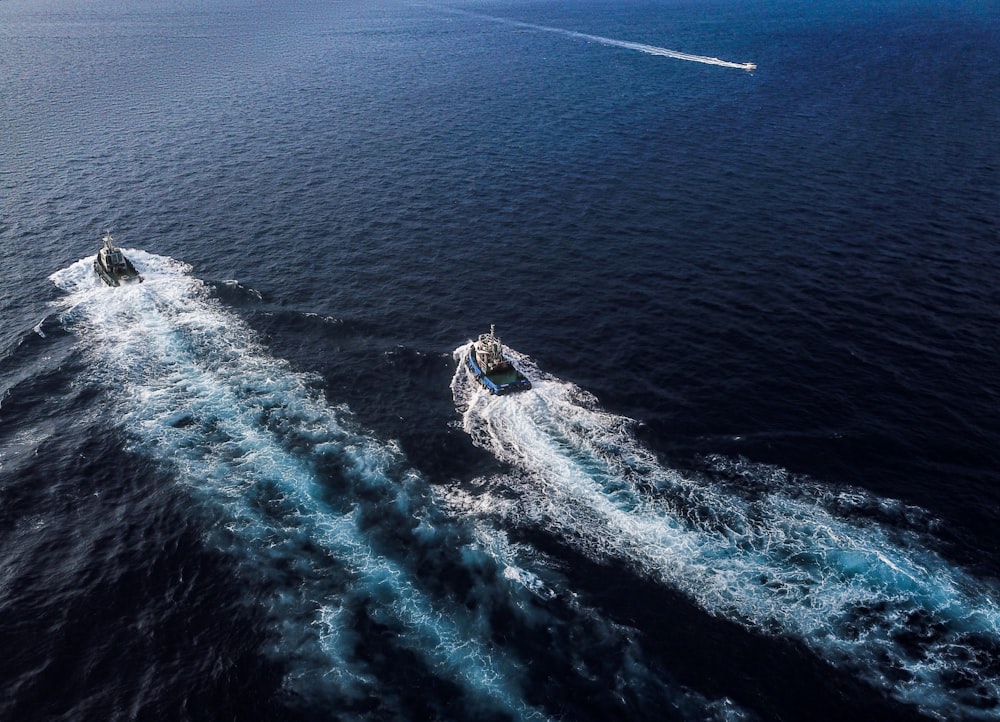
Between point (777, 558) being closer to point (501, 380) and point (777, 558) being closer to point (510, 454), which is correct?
point (510, 454)

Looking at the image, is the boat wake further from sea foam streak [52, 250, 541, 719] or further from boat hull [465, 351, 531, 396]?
boat hull [465, 351, 531, 396]

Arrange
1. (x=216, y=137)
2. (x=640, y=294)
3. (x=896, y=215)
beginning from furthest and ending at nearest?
(x=216, y=137) → (x=896, y=215) → (x=640, y=294)

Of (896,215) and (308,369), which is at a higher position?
(896,215)

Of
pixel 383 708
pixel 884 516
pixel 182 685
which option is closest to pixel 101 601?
pixel 182 685

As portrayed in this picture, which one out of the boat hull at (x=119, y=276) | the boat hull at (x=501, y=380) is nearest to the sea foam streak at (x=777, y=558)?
the boat hull at (x=501, y=380)

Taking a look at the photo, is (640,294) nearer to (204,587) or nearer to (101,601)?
(204,587)
